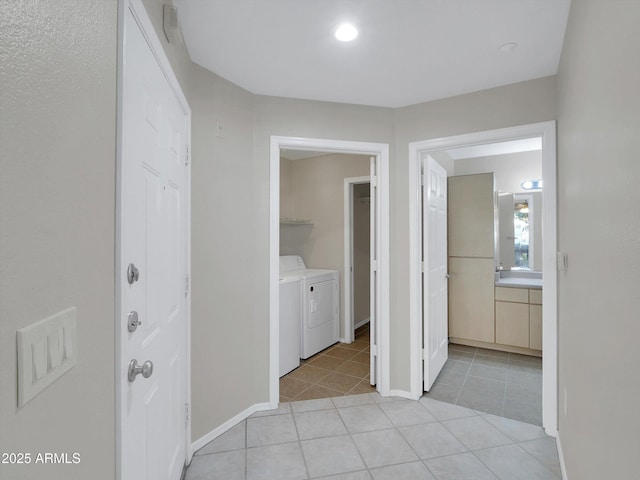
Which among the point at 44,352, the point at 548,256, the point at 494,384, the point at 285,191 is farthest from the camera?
the point at 285,191

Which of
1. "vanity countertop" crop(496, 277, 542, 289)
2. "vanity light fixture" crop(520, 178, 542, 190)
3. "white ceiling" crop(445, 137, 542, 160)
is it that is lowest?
"vanity countertop" crop(496, 277, 542, 289)

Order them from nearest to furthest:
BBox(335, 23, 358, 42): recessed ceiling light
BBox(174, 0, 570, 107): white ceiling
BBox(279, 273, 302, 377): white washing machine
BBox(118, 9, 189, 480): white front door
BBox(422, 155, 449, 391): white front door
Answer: BBox(118, 9, 189, 480): white front door
BBox(174, 0, 570, 107): white ceiling
BBox(335, 23, 358, 42): recessed ceiling light
BBox(422, 155, 449, 391): white front door
BBox(279, 273, 302, 377): white washing machine

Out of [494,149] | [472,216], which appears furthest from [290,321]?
[494,149]

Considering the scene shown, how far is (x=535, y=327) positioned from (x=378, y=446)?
8.37 feet

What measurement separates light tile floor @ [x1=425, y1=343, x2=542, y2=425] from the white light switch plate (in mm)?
2735

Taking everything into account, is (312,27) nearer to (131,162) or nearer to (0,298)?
(131,162)

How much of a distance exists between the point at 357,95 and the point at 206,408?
244 cm

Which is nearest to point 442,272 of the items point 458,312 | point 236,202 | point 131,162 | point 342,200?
point 458,312

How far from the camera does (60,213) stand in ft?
2.06

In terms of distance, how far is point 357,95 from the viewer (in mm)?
2510

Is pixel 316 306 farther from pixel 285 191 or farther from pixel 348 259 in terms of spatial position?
pixel 285 191

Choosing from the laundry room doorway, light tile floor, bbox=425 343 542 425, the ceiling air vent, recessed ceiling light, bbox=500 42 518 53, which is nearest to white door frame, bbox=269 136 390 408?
light tile floor, bbox=425 343 542 425

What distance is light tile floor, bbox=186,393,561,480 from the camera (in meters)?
1.83

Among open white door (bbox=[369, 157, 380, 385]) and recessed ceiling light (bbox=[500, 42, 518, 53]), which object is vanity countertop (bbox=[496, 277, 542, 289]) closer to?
open white door (bbox=[369, 157, 380, 385])
